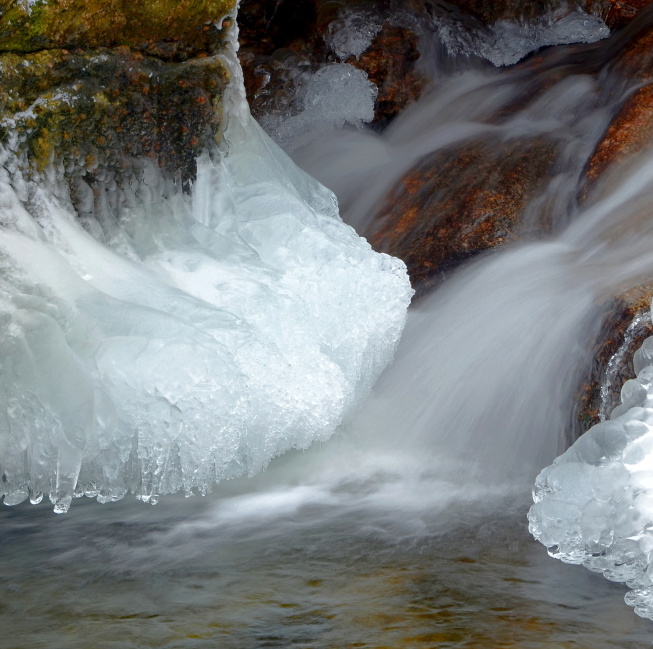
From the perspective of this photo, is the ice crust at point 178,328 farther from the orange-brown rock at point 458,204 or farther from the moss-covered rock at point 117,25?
the orange-brown rock at point 458,204

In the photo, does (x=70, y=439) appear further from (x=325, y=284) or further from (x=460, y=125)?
(x=460, y=125)

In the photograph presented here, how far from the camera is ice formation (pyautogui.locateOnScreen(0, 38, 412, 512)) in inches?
111

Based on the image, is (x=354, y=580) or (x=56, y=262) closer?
(x=354, y=580)

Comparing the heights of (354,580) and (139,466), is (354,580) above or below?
below

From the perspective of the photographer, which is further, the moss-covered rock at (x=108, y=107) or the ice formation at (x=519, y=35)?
the ice formation at (x=519, y=35)

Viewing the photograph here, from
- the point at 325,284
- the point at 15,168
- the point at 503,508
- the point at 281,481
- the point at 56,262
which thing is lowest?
the point at 503,508

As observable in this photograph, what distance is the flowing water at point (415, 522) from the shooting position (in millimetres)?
2328

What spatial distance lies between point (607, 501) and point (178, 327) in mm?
1331

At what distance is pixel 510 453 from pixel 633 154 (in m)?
1.71

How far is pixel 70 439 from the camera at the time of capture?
2.79 metres

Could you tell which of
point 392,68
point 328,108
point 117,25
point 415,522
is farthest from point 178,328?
point 392,68

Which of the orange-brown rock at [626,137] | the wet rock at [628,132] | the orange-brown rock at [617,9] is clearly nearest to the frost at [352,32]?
the orange-brown rock at [617,9]

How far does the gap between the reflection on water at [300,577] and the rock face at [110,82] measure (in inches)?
45.7

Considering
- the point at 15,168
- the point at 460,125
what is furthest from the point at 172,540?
the point at 460,125
